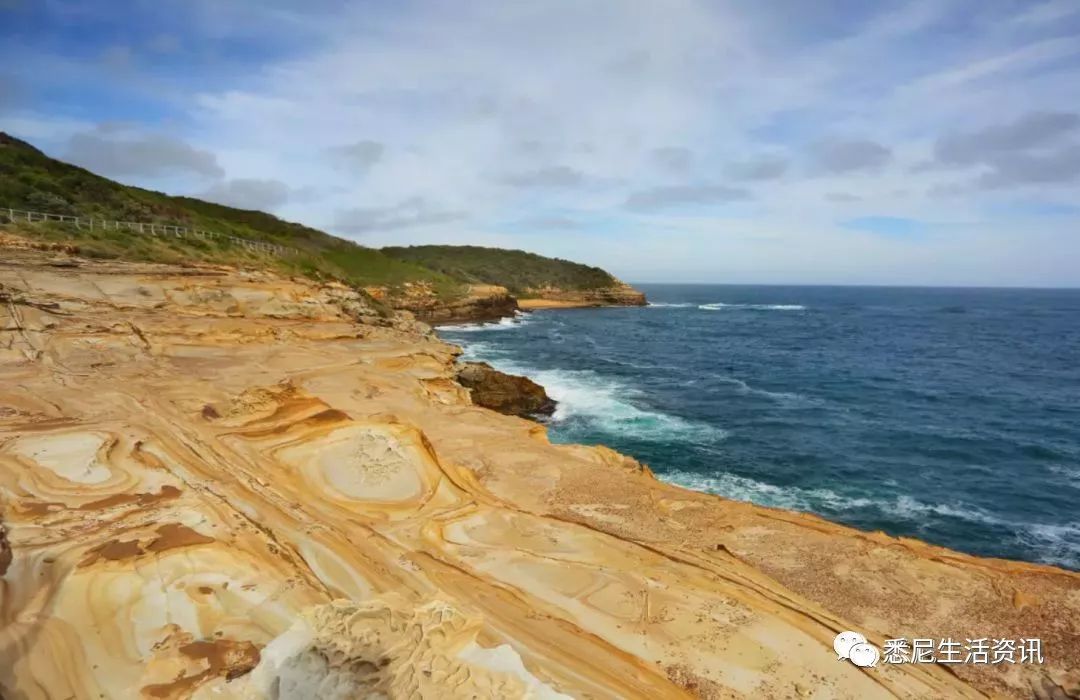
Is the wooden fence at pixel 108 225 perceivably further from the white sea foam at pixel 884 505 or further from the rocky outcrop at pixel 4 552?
the white sea foam at pixel 884 505

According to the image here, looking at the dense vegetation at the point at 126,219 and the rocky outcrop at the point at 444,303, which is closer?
the dense vegetation at the point at 126,219

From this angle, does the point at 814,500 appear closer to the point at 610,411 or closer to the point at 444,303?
the point at 610,411

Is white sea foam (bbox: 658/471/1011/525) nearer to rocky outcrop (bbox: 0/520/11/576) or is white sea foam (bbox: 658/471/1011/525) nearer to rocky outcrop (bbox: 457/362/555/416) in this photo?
rocky outcrop (bbox: 457/362/555/416)

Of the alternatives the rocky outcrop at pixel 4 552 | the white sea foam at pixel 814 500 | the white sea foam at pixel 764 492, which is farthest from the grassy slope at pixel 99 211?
the white sea foam at pixel 814 500

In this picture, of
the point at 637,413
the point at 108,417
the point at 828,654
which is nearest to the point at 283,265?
the point at 637,413

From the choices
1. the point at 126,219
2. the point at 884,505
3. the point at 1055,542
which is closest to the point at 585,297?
the point at 126,219

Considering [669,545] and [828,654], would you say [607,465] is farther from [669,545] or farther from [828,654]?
[828,654]
